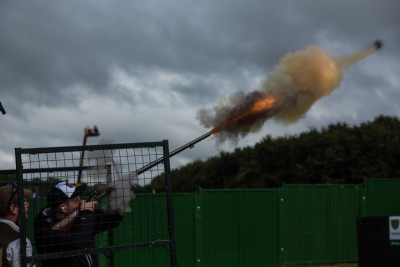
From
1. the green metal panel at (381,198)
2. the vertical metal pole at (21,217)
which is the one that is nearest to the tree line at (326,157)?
the green metal panel at (381,198)

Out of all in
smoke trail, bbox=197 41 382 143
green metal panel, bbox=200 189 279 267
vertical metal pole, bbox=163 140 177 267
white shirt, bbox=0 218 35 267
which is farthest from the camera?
green metal panel, bbox=200 189 279 267

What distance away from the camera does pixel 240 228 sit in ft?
49.0

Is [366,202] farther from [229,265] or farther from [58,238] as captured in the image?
[58,238]

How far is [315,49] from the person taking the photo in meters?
9.66

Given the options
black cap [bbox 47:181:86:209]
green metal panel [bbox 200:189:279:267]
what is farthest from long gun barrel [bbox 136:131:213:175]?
green metal panel [bbox 200:189:279:267]

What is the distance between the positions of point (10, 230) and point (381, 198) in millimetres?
14246

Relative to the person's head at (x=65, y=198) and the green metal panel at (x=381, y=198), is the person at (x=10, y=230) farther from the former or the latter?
the green metal panel at (x=381, y=198)

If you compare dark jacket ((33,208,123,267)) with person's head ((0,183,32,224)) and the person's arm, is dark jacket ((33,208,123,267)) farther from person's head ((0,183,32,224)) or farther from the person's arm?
person's head ((0,183,32,224))

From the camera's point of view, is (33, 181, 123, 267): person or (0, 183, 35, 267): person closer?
(0, 183, 35, 267): person

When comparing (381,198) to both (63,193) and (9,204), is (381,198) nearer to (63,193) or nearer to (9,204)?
Result: (63,193)

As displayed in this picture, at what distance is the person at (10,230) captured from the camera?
16.0ft

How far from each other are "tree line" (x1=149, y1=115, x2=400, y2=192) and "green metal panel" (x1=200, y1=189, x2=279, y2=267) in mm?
22576

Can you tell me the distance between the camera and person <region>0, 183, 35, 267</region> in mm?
4883

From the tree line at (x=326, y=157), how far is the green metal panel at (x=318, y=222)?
20.4 m
